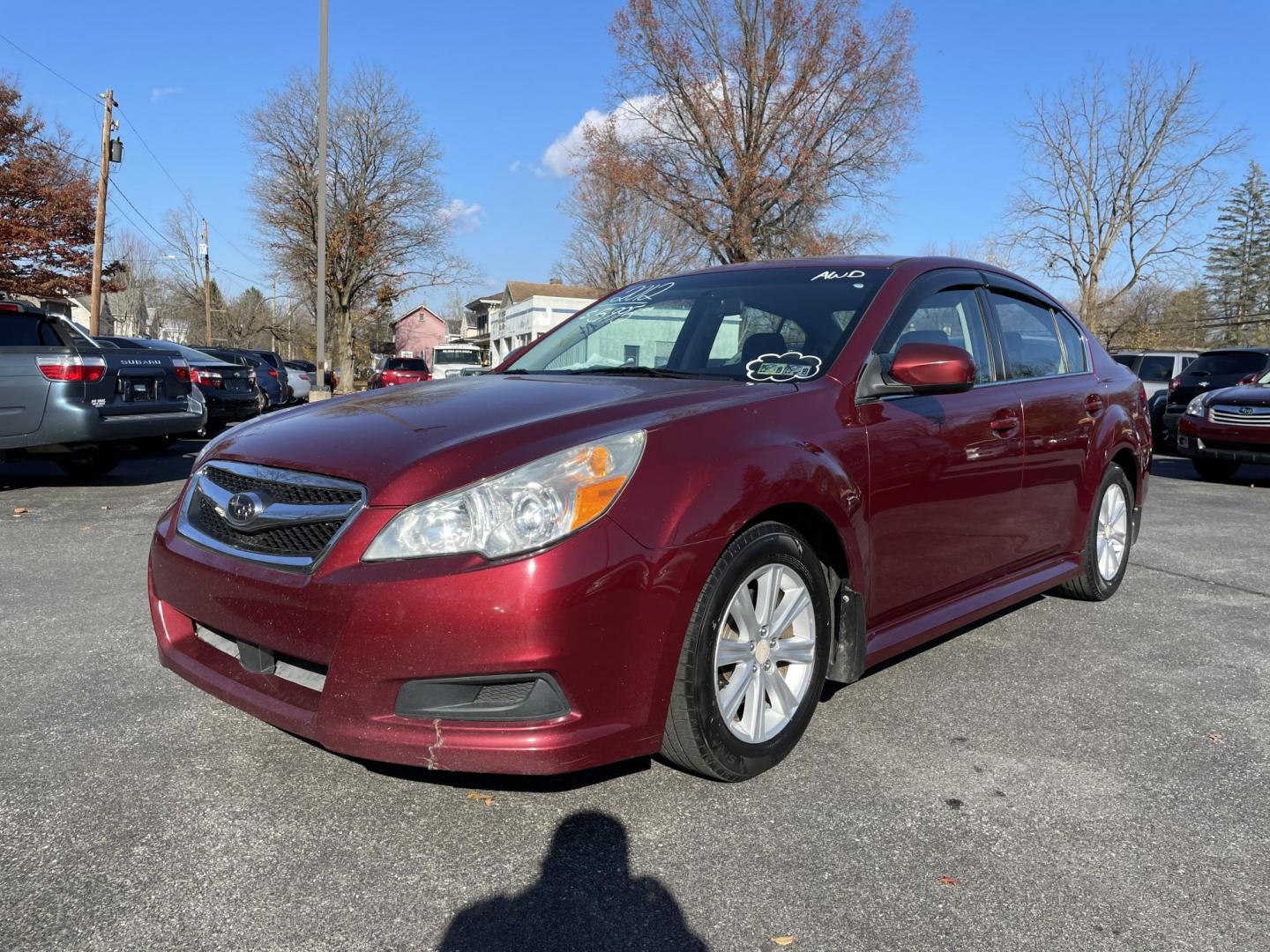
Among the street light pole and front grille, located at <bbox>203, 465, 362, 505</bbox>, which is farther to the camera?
the street light pole

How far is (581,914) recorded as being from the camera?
7.07 feet

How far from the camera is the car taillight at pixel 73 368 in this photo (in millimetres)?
7789

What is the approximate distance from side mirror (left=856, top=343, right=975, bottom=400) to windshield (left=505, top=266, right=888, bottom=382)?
161 mm

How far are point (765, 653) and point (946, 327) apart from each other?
1.74 metres

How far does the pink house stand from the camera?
3792 inches

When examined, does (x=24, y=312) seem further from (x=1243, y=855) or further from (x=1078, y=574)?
(x=1243, y=855)

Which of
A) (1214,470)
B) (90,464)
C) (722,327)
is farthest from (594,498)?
(1214,470)

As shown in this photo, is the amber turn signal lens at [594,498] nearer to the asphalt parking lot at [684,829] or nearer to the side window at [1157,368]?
the asphalt parking lot at [684,829]

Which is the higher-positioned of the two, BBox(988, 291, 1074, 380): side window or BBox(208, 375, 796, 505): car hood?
BBox(988, 291, 1074, 380): side window

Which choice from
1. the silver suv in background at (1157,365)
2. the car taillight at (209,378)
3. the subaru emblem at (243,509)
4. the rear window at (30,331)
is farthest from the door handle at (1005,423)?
the silver suv in background at (1157,365)

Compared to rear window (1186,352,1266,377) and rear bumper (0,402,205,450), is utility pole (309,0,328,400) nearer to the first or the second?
rear bumper (0,402,205,450)

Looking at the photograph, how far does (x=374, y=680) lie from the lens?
2336mm

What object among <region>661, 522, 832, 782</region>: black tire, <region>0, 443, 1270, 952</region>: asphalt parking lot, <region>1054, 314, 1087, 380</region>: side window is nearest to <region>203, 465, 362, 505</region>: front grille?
<region>0, 443, 1270, 952</region>: asphalt parking lot

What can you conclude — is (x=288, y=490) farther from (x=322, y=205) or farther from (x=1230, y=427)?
(x=322, y=205)
